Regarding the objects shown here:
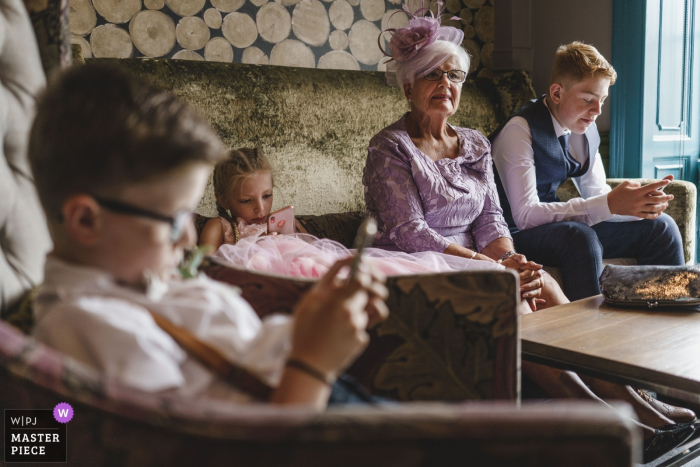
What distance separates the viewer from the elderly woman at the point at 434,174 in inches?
73.3

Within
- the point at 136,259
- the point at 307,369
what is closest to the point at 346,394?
the point at 307,369

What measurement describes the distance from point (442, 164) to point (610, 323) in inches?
35.1

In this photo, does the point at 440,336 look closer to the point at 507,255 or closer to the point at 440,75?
the point at 507,255

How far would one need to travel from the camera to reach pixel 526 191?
7.17 feet

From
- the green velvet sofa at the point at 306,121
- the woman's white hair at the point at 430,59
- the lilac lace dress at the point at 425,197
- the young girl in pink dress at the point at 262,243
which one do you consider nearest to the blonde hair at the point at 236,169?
the young girl in pink dress at the point at 262,243

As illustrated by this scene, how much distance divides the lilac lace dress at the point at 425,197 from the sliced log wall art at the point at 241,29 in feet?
2.72

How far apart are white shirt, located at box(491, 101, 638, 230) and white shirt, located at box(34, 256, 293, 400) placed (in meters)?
1.78

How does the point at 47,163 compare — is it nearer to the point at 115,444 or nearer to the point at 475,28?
the point at 115,444

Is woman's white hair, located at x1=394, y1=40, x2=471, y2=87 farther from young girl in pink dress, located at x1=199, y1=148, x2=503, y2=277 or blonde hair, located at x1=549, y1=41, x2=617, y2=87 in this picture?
young girl in pink dress, located at x1=199, y1=148, x2=503, y2=277

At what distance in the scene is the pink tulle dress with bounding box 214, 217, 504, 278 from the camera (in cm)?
128

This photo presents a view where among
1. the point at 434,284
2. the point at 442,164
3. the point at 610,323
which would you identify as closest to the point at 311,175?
the point at 442,164

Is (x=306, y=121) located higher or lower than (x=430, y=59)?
lower

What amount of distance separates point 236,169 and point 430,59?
0.80 metres

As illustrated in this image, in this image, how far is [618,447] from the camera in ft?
1.33
